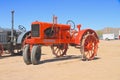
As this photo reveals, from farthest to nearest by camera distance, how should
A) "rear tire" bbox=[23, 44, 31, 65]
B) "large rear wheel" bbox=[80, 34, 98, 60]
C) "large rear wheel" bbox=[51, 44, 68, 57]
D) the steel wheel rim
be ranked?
"large rear wheel" bbox=[51, 44, 68, 57]
the steel wheel rim
"large rear wheel" bbox=[80, 34, 98, 60]
"rear tire" bbox=[23, 44, 31, 65]

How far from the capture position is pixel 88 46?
47.7 ft

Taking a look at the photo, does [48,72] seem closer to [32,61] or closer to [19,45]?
[32,61]

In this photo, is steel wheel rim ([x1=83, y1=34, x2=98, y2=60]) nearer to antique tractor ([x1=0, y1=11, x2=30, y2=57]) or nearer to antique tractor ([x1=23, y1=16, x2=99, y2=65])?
antique tractor ([x1=23, y1=16, x2=99, y2=65])

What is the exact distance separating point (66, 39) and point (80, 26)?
107cm

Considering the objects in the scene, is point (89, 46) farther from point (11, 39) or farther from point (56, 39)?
point (11, 39)

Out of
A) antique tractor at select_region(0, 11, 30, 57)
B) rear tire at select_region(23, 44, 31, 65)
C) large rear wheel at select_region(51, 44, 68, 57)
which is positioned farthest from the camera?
antique tractor at select_region(0, 11, 30, 57)

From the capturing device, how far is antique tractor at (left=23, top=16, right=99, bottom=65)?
42.2 feet

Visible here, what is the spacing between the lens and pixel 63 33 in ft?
47.5

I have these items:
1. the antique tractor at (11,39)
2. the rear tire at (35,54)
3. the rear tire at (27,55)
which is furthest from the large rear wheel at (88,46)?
the antique tractor at (11,39)

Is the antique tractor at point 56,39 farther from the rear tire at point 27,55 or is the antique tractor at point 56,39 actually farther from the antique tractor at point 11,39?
the antique tractor at point 11,39

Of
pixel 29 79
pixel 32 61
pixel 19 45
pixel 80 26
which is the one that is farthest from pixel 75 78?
pixel 19 45

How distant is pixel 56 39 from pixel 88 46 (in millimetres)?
1689

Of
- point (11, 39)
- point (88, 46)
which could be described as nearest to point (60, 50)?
point (88, 46)

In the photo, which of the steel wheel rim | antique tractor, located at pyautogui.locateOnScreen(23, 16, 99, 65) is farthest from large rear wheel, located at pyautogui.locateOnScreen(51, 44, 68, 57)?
the steel wheel rim
